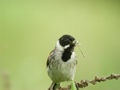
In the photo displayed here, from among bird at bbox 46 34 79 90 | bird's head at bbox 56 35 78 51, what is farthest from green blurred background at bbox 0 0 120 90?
bird's head at bbox 56 35 78 51

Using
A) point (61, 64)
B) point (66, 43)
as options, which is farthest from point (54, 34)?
point (66, 43)

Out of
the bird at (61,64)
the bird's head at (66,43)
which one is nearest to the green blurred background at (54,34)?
the bird at (61,64)

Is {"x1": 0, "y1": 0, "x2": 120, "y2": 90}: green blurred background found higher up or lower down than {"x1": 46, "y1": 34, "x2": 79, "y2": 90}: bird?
lower down

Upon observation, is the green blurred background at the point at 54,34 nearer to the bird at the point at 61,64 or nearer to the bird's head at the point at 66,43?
the bird at the point at 61,64

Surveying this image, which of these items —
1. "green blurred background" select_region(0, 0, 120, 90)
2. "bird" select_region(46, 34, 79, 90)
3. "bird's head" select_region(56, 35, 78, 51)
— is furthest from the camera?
"green blurred background" select_region(0, 0, 120, 90)

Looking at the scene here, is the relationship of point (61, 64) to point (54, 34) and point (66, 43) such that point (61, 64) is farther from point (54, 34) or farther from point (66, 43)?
point (54, 34)

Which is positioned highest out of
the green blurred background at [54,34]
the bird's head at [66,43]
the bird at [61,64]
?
the bird's head at [66,43]

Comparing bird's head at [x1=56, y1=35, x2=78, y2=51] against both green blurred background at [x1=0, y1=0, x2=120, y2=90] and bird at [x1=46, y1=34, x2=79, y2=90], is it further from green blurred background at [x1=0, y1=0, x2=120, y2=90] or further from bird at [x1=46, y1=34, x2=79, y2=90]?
green blurred background at [x1=0, y1=0, x2=120, y2=90]

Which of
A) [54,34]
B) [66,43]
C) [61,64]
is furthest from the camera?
[54,34]

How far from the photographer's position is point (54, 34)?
9656 millimetres

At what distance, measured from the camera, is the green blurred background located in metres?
6.57

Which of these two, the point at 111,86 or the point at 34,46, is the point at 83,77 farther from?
the point at 34,46

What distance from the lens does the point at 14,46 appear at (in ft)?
27.5

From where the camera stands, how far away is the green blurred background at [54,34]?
259 inches
